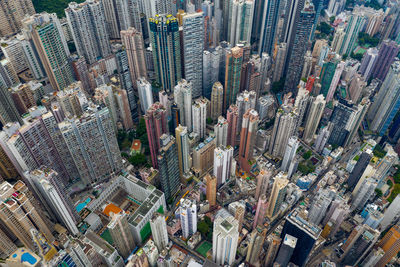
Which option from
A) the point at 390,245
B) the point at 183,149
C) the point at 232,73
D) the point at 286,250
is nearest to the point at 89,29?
the point at 232,73

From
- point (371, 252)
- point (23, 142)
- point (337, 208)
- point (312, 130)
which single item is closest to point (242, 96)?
point (312, 130)

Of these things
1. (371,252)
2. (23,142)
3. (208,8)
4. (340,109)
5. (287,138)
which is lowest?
(371,252)

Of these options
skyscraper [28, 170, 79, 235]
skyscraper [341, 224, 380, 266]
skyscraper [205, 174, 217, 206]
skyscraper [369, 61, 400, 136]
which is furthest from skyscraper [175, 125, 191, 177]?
skyscraper [369, 61, 400, 136]

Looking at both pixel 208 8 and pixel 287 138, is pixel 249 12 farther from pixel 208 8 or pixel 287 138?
pixel 287 138

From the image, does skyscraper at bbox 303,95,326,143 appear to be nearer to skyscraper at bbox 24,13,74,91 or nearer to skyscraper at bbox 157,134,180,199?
skyscraper at bbox 157,134,180,199

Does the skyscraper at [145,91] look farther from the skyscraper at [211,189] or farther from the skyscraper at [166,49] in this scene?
the skyscraper at [211,189]

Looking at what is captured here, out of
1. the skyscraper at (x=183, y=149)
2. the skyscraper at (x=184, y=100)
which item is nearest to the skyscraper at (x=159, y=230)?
the skyscraper at (x=183, y=149)

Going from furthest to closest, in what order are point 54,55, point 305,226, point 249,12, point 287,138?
point 249,12 < point 54,55 < point 287,138 < point 305,226

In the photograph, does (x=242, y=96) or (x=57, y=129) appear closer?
(x=57, y=129)
